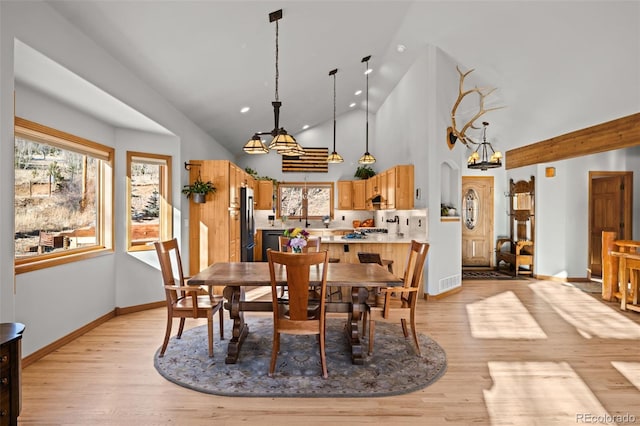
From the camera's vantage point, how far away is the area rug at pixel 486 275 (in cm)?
785

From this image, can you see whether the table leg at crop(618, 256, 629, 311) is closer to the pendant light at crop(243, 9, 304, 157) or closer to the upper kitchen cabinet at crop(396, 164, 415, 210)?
the upper kitchen cabinet at crop(396, 164, 415, 210)

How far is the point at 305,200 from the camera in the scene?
9695mm

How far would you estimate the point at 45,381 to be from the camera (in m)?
3.04

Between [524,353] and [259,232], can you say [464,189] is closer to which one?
[259,232]

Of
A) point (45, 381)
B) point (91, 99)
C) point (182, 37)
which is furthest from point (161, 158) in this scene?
point (45, 381)

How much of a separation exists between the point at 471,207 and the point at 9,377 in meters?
9.18

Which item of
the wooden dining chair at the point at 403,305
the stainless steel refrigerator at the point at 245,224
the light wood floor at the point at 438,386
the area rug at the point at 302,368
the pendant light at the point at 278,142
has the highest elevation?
the pendant light at the point at 278,142

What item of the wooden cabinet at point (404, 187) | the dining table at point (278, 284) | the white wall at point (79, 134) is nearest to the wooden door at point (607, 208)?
the wooden cabinet at point (404, 187)

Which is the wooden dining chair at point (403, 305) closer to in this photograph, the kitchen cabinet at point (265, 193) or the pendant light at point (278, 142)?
the pendant light at point (278, 142)

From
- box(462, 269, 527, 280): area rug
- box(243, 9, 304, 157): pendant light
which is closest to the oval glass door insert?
box(462, 269, 527, 280): area rug

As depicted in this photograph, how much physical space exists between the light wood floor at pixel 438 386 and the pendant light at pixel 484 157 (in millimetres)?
3147

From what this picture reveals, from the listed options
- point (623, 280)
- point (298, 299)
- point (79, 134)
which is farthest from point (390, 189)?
point (79, 134)

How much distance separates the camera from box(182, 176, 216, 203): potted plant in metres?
5.54

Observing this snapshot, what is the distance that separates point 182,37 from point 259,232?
19.5ft
